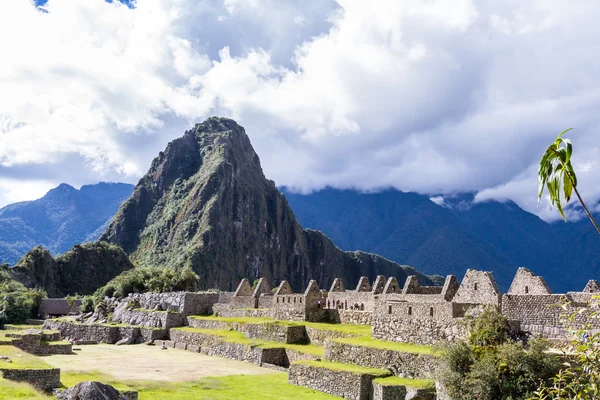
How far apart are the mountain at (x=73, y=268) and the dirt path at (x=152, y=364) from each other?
213 feet

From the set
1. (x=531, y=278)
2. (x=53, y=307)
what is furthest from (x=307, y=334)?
(x=53, y=307)

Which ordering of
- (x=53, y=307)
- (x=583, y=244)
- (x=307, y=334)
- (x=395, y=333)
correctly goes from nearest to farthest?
1. (x=395, y=333)
2. (x=307, y=334)
3. (x=53, y=307)
4. (x=583, y=244)

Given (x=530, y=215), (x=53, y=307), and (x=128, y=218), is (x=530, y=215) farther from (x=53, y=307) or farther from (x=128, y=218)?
(x=128, y=218)

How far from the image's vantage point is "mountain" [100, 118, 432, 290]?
146m

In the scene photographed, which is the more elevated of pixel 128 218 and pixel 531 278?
pixel 128 218

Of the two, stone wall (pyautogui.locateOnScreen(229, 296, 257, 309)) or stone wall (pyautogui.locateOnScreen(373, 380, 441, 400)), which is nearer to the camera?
stone wall (pyautogui.locateOnScreen(373, 380, 441, 400))

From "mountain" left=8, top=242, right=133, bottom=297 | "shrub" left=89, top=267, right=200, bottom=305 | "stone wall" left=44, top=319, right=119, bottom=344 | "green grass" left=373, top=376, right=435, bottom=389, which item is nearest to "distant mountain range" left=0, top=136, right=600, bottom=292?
"mountain" left=8, top=242, right=133, bottom=297

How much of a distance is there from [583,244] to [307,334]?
195 feet

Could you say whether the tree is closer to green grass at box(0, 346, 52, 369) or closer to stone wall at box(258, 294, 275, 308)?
green grass at box(0, 346, 52, 369)

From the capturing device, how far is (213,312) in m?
35.9

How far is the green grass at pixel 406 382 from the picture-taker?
1482 centimetres

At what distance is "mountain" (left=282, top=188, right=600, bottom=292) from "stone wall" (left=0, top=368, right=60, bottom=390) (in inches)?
2168

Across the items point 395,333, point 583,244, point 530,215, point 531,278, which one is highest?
point 530,215

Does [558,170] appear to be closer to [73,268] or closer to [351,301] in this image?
[351,301]
